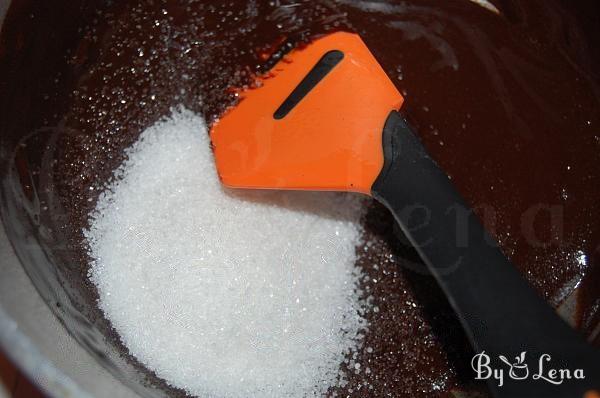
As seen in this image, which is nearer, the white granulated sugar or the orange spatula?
the orange spatula

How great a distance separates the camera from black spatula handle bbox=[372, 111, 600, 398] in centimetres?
71

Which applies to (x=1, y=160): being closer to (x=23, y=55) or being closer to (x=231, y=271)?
(x=23, y=55)

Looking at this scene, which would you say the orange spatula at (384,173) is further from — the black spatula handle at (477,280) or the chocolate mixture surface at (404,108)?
the chocolate mixture surface at (404,108)

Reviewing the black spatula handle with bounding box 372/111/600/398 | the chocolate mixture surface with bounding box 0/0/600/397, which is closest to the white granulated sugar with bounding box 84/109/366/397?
the chocolate mixture surface with bounding box 0/0/600/397

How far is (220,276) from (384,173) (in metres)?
0.27

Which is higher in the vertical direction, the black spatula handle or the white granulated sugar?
the black spatula handle

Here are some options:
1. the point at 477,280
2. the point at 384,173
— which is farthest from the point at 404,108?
the point at 477,280

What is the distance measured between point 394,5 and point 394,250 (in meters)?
0.40

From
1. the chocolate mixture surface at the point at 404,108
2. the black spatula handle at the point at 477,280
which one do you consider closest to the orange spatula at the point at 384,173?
the black spatula handle at the point at 477,280

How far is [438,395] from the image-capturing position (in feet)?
2.88

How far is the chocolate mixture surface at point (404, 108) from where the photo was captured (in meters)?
0.88

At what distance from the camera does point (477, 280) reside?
2.49 ft

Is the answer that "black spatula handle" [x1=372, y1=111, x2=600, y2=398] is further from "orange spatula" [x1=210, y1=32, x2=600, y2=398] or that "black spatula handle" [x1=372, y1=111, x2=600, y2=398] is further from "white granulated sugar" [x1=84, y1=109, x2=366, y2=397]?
"white granulated sugar" [x1=84, y1=109, x2=366, y2=397]

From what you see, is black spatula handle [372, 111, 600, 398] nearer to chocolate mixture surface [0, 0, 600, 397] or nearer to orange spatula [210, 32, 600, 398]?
orange spatula [210, 32, 600, 398]
